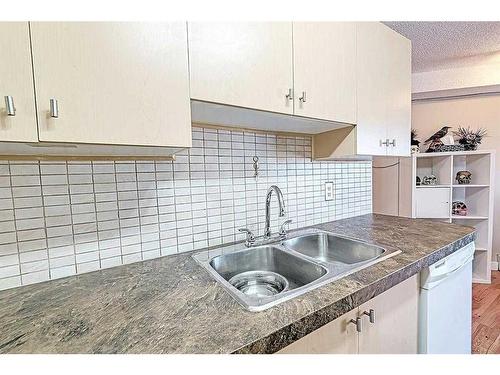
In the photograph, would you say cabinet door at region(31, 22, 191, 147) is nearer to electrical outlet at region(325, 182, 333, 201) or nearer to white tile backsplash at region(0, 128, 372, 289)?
white tile backsplash at region(0, 128, 372, 289)

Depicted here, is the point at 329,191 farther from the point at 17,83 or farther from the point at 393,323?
the point at 17,83

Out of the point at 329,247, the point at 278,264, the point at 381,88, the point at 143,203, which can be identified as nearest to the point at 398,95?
the point at 381,88

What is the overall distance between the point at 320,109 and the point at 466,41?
6.17ft

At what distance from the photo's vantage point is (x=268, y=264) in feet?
4.01

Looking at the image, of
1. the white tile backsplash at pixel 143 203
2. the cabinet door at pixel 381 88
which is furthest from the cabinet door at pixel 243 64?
the cabinet door at pixel 381 88

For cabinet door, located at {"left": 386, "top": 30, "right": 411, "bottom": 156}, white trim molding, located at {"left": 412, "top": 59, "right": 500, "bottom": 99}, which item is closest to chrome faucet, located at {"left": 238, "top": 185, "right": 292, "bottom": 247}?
cabinet door, located at {"left": 386, "top": 30, "right": 411, "bottom": 156}

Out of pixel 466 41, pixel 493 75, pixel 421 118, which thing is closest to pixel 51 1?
pixel 466 41

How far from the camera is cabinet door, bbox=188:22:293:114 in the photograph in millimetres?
827

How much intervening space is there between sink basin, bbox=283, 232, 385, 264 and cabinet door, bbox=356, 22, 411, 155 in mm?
468

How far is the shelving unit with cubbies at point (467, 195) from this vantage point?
267 centimetres

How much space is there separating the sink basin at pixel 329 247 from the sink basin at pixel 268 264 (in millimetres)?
127

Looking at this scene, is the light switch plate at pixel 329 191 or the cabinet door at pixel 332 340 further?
the light switch plate at pixel 329 191

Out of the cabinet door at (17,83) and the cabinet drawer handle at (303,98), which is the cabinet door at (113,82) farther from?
the cabinet drawer handle at (303,98)

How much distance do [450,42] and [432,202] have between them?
1.51 m
